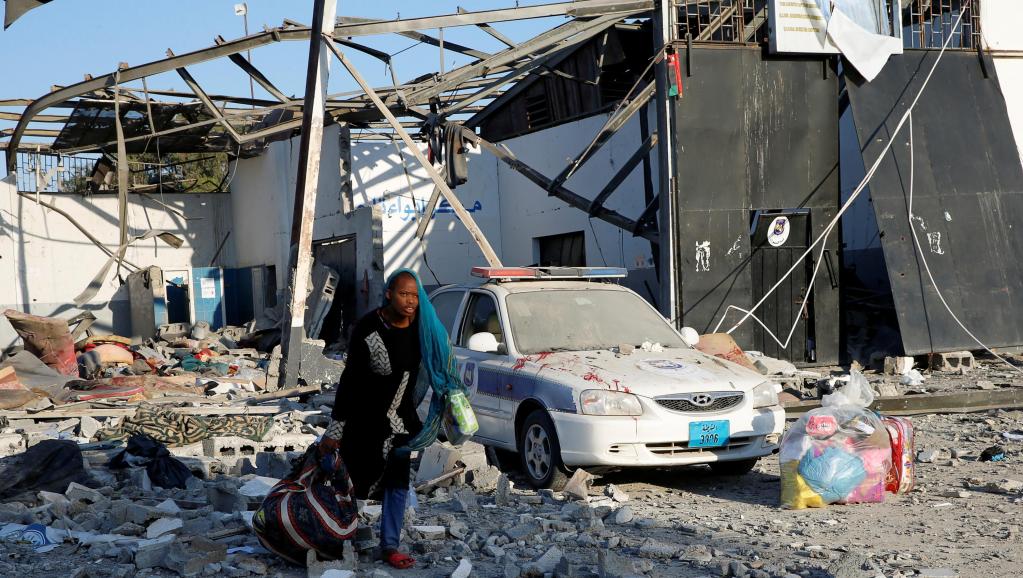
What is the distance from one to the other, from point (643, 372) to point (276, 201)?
604 inches

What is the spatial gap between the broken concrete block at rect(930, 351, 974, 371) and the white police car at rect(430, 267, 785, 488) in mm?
6567

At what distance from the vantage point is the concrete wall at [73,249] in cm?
2153

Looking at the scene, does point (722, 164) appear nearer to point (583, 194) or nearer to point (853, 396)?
point (583, 194)

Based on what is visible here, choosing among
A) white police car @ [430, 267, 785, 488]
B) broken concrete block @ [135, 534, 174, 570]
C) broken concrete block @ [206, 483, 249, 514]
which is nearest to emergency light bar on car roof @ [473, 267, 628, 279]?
white police car @ [430, 267, 785, 488]

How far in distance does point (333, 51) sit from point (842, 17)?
6.80m

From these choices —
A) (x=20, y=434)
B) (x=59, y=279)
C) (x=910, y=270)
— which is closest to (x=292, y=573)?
(x=20, y=434)

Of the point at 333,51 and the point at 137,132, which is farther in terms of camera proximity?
the point at 137,132

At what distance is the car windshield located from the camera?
8289 mm

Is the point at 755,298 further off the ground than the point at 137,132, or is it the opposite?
the point at 137,132

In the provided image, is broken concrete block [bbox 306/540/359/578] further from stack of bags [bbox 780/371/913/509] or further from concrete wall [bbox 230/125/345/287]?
concrete wall [bbox 230/125/345/287]

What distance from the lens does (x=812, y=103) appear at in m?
14.1

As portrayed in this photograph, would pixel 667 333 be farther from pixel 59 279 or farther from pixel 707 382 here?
pixel 59 279

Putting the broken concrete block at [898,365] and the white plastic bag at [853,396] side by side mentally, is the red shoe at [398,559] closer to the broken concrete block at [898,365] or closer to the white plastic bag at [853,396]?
the white plastic bag at [853,396]

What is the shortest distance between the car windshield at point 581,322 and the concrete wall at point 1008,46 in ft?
31.6
